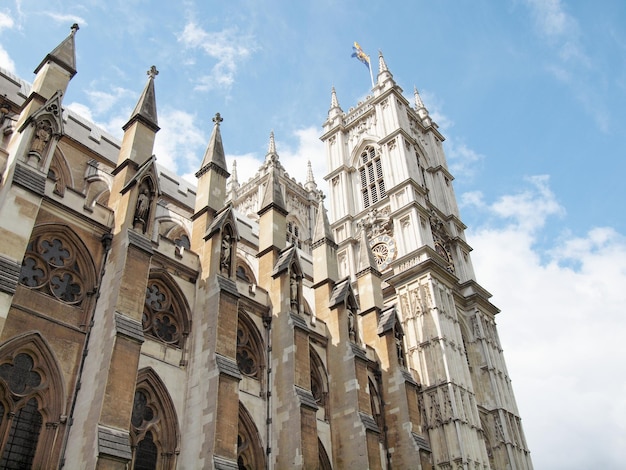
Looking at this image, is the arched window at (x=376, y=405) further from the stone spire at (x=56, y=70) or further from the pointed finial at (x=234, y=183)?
the pointed finial at (x=234, y=183)

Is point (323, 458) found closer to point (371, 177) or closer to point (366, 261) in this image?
point (366, 261)

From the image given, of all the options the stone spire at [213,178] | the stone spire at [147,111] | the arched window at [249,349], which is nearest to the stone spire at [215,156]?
the stone spire at [213,178]

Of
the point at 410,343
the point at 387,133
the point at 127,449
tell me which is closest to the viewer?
the point at 127,449

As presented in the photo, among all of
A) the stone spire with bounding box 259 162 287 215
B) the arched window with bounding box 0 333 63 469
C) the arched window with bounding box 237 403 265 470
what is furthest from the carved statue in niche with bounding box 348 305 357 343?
the arched window with bounding box 0 333 63 469

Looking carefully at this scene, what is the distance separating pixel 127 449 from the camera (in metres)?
12.5

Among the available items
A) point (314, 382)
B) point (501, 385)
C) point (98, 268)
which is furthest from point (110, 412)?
point (501, 385)

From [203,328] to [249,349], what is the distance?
9.09ft

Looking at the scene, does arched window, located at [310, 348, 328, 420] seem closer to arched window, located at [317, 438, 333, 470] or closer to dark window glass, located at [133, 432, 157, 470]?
arched window, located at [317, 438, 333, 470]

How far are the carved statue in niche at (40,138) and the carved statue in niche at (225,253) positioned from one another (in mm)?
5965

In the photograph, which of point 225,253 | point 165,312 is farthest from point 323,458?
point 225,253

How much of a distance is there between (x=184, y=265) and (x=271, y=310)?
12.3 ft

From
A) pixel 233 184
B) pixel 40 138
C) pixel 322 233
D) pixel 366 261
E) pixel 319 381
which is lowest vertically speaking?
pixel 319 381

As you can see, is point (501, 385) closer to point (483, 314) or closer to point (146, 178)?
point (483, 314)

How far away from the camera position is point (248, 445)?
17.4 meters
